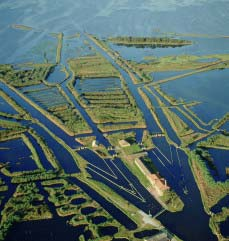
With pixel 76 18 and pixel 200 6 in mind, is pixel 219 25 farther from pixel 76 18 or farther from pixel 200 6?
pixel 76 18

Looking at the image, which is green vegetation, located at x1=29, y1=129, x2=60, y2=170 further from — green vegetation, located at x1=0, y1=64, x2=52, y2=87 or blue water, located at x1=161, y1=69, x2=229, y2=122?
blue water, located at x1=161, y1=69, x2=229, y2=122

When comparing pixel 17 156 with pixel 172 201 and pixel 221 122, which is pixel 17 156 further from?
pixel 221 122

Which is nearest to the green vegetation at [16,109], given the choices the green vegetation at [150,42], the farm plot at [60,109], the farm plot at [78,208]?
the farm plot at [60,109]

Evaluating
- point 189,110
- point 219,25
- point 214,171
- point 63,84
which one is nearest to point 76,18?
point 219,25

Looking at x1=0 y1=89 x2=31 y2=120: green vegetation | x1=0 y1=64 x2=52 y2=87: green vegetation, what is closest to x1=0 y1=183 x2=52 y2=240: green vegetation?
x1=0 y1=89 x2=31 y2=120: green vegetation

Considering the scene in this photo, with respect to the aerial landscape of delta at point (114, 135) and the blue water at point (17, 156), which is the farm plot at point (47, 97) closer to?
the aerial landscape of delta at point (114, 135)

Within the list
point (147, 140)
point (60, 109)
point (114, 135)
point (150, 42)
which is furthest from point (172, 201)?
point (150, 42)
